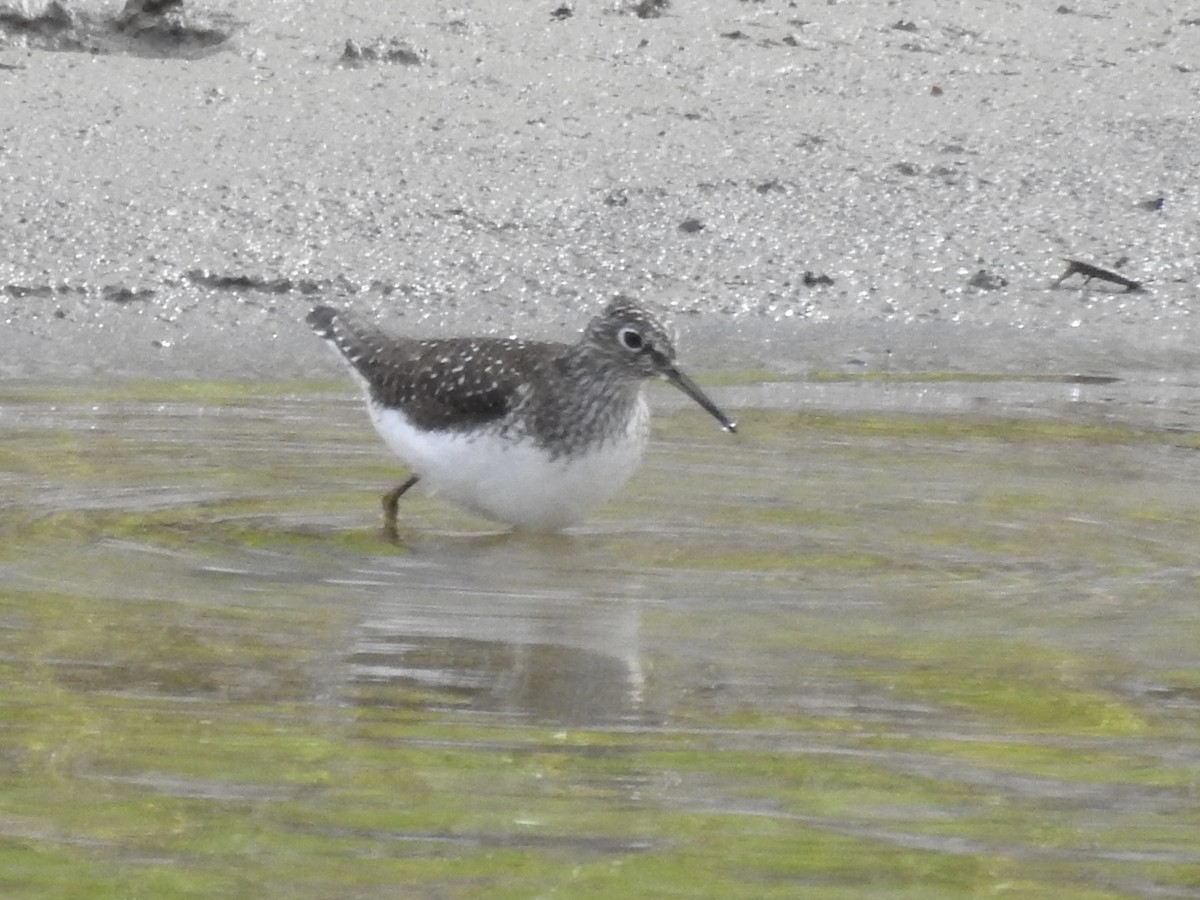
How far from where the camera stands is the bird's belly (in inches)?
272

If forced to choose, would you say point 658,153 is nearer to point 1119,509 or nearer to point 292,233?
point 292,233

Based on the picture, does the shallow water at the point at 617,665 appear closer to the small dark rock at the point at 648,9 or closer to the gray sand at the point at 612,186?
the gray sand at the point at 612,186

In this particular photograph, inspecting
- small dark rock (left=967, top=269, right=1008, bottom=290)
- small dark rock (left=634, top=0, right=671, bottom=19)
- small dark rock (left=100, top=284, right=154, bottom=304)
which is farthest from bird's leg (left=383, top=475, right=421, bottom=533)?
small dark rock (left=634, top=0, right=671, bottom=19)

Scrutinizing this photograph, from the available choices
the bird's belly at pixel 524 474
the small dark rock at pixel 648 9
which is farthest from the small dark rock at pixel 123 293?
the small dark rock at pixel 648 9

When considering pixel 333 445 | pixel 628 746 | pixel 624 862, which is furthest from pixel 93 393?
Answer: pixel 624 862

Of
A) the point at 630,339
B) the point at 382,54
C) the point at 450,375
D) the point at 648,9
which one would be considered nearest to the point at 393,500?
the point at 450,375

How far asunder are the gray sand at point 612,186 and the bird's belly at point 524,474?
7.13ft

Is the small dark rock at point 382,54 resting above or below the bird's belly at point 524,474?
above

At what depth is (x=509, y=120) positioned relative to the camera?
11.0 metres

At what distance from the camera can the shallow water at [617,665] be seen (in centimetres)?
426

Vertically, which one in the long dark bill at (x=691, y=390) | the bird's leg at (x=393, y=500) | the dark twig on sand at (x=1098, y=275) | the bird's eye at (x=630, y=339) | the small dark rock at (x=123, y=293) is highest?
the bird's eye at (x=630, y=339)

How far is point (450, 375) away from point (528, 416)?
1.25ft

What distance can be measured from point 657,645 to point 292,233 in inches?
191

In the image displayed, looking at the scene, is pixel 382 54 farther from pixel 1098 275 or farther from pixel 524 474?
pixel 524 474
